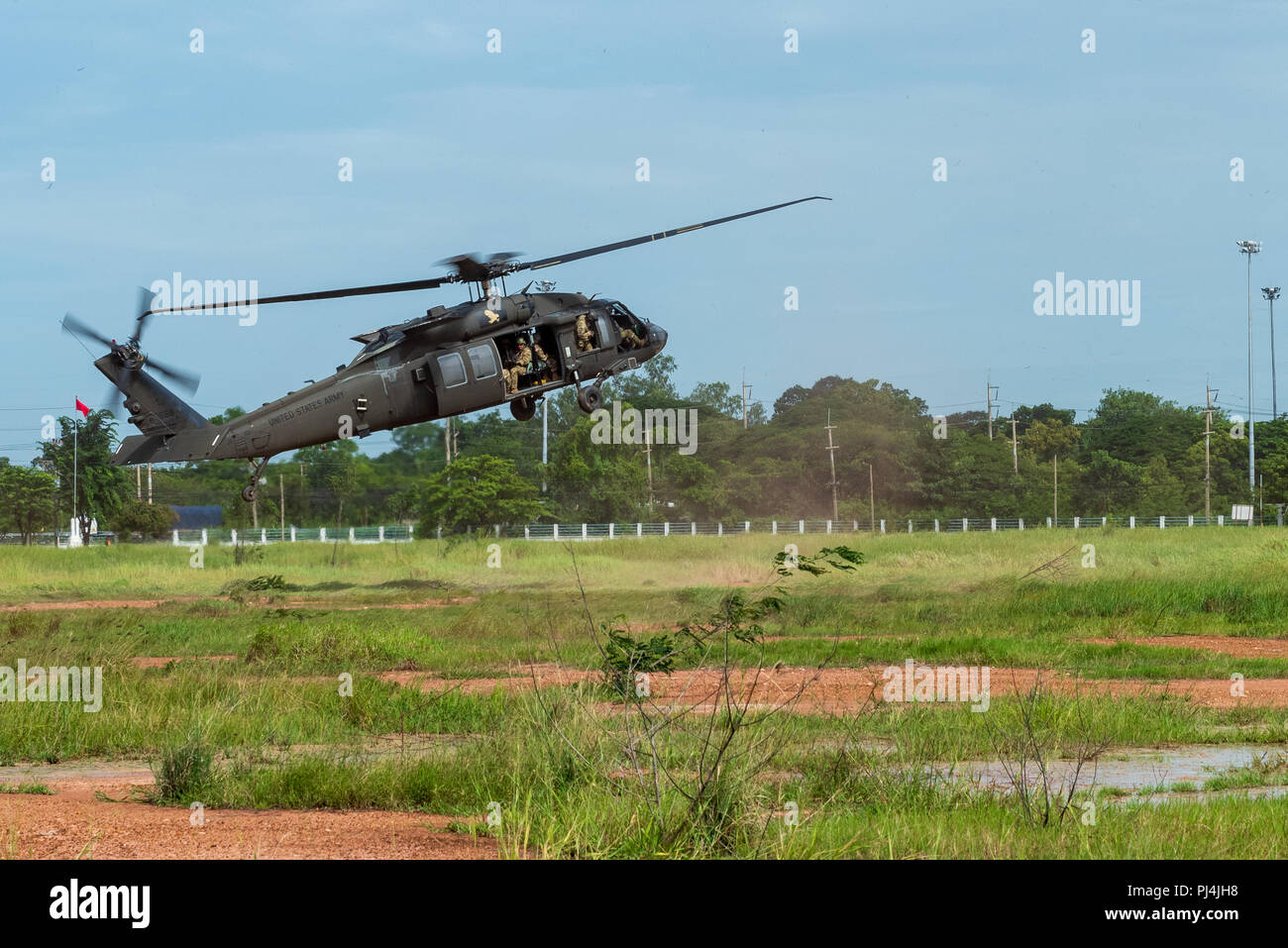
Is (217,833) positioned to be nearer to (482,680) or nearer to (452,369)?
(482,680)

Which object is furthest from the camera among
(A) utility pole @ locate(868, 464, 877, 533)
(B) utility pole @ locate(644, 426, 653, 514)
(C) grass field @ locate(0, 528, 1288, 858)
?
(A) utility pole @ locate(868, 464, 877, 533)

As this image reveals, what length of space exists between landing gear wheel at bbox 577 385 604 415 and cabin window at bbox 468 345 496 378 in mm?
1766

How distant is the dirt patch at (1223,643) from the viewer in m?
23.2

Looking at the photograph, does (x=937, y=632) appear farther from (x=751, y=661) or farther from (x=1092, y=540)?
(x=1092, y=540)

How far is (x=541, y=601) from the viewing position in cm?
3431

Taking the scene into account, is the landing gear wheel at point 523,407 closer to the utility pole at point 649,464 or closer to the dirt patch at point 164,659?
the dirt patch at point 164,659

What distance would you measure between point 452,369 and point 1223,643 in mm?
14683

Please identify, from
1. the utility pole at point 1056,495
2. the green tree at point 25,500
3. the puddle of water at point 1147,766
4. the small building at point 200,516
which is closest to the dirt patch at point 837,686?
the puddle of water at point 1147,766

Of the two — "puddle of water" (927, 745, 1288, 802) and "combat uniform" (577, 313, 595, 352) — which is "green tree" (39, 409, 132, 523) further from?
"puddle of water" (927, 745, 1288, 802)

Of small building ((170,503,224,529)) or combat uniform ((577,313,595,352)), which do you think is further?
small building ((170,503,224,529))

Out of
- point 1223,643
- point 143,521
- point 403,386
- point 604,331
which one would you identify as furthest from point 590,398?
→ point 143,521

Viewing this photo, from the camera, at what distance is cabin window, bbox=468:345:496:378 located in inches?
974

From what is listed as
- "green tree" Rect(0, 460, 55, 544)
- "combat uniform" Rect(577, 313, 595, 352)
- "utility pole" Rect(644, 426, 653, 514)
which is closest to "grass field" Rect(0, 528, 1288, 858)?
"combat uniform" Rect(577, 313, 595, 352)
